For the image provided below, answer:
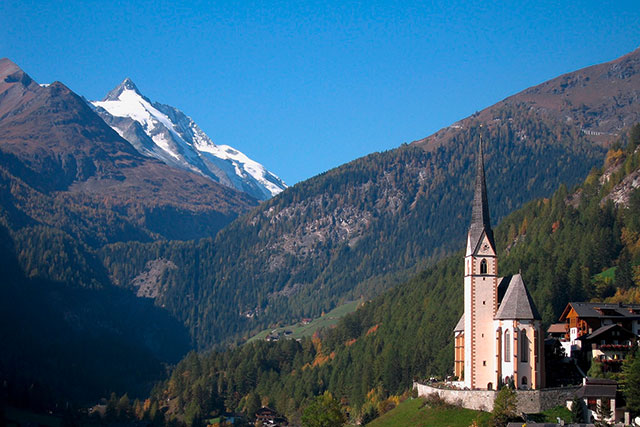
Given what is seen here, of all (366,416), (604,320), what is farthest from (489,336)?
(366,416)

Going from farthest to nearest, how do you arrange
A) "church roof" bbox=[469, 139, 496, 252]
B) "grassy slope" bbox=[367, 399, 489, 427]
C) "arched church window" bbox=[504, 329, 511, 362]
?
"church roof" bbox=[469, 139, 496, 252] < "arched church window" bbox=[504, 329, 511, 362] < "grassy slope" bbox=[367, 399, 489, 427]

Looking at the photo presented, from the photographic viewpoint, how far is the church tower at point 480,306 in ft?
417

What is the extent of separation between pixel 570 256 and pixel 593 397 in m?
81.3

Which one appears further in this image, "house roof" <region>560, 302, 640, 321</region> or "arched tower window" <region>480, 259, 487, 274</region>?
"house roof" <region>560, 302, 640, 321</region>

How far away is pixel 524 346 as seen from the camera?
124125mm

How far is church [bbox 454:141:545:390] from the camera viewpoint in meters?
124

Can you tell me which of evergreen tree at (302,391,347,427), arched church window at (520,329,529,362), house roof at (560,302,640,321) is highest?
house roof at (560,302,640,321)

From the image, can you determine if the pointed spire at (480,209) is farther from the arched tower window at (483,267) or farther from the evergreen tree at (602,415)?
the evergreen tree at (602,415)

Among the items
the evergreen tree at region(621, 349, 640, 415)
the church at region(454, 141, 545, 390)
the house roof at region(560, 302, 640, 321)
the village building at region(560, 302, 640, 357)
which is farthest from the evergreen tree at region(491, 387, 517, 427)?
the house roof at region(560, 302, 640, 321)

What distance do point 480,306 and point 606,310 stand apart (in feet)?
58.5

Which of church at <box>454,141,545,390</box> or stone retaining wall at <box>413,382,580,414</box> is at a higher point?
church at <box>454,141,545,390</box>

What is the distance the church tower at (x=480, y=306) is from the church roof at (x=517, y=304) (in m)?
1.82

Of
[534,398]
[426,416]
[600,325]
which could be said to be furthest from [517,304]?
[426,416]

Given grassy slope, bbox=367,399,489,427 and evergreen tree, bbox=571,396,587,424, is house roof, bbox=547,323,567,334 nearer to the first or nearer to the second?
grassy slope, bbox=367,399,489,427
